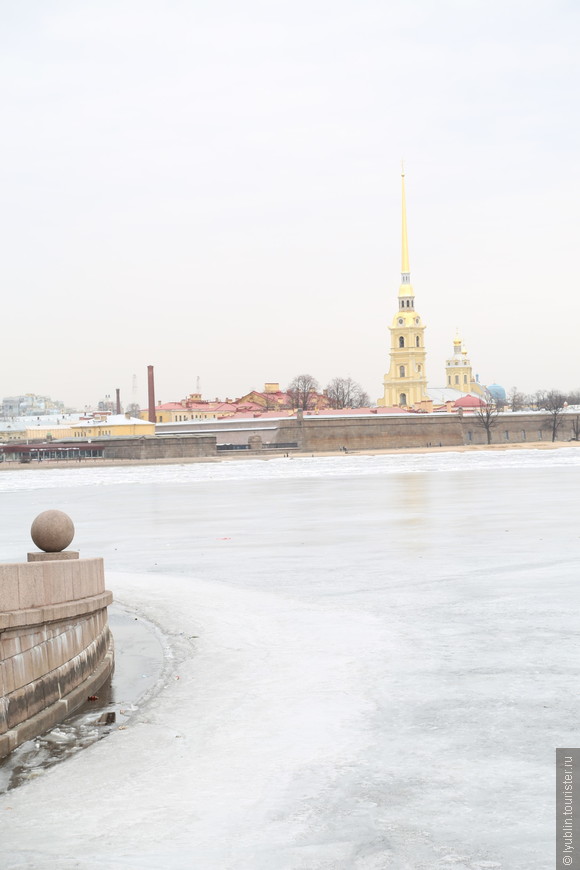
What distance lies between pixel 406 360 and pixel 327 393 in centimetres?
1543

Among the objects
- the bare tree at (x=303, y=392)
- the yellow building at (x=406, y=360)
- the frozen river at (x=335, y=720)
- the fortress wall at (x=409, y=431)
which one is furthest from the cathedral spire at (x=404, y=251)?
the frozen river at (x=335, y=720)

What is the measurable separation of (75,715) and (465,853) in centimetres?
435

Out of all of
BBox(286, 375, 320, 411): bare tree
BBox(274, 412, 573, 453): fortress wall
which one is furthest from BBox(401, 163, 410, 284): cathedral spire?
BBox(274, 412, 573, 453): fortress wall

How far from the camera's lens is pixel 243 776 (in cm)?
702

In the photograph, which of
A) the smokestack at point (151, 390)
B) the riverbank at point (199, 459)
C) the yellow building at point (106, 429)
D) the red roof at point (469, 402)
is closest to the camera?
the riverbank at point (199, 459)

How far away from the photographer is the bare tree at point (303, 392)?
135 m

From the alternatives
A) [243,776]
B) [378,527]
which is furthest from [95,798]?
[378,527]

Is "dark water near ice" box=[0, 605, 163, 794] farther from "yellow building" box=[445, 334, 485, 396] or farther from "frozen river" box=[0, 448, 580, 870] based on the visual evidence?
"yellow building" box=[445, 334, 485, 396]

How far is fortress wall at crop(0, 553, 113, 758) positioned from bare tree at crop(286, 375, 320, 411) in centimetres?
11654

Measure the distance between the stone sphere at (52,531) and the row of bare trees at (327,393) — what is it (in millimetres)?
123371

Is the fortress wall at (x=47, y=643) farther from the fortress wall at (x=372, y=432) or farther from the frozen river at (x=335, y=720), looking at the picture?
the fortress wall at (x=372, y=432)

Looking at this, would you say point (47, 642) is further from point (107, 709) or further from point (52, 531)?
point (52, 531)

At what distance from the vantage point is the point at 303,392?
465 ft

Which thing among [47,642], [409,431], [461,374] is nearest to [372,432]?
[409,431]
